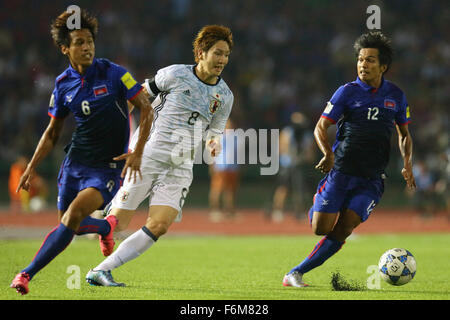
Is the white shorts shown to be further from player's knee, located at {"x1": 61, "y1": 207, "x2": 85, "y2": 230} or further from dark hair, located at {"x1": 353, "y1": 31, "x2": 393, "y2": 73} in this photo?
dark hair, located at {"x1": 353, "y1": 31, "x2": 393, "y2": 73}

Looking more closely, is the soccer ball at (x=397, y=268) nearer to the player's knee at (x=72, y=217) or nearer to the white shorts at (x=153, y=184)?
the white shorts at (x=153, y=184)

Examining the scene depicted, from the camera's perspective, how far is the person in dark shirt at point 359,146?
6902 mm

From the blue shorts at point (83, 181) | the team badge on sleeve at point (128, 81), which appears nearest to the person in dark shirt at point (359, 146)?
the team badge on sleeve at point (128, 81)

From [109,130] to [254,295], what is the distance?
6.55ft

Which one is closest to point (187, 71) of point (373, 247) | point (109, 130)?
point (109, 130)

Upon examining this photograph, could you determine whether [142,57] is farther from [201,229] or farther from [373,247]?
[373,247]

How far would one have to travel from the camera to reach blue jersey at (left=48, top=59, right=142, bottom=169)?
20.7 feet

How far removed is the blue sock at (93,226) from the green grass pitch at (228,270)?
493 millimetres

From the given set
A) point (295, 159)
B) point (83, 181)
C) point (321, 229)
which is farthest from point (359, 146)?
point (295, 159)

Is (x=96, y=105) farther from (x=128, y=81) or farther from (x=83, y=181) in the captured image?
(x=83, y=181)

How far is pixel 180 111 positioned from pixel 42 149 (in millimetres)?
1365

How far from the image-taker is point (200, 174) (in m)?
20.5

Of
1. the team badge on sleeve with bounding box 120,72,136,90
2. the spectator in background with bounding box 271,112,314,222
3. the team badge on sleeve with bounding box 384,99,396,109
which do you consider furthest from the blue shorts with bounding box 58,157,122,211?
the spectator in background with bounding box 271,112,314,222

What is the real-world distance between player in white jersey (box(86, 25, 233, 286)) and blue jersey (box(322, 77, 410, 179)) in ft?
3.83
